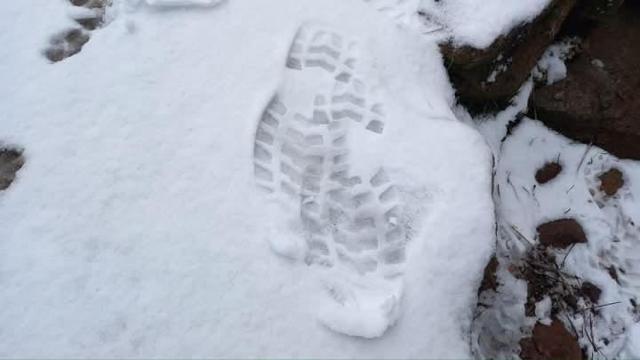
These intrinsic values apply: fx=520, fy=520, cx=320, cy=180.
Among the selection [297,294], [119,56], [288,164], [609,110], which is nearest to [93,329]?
[297,294]

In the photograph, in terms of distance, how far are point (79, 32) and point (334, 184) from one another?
1.13 m

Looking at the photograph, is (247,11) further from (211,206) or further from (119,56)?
(211,206)

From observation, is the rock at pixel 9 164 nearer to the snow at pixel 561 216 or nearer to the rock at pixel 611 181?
the snow at pixel 561 216

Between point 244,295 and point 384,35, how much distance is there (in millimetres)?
1141

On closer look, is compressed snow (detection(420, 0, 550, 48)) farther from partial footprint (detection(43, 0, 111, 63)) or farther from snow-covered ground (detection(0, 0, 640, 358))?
partial footprint (detection(43, 0, 111, 63))

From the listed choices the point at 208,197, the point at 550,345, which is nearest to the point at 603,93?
the point at 550,345

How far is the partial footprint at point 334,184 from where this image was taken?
163cm

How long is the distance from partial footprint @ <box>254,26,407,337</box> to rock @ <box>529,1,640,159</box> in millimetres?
1040

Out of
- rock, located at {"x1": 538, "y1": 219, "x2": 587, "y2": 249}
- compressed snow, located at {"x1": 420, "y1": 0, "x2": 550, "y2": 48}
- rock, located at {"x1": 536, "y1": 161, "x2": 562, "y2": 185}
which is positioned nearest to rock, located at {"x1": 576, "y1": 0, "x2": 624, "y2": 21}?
compressed snow, located at {"x1": 420, "y1": 0, "x2": 550, "y2": 48}

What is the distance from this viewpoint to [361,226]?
5.86 ft

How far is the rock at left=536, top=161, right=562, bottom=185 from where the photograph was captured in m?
2.43

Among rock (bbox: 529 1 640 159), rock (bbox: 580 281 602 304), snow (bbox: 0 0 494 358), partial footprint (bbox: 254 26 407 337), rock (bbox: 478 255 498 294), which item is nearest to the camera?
snow (bbox: 0 0 494 358)

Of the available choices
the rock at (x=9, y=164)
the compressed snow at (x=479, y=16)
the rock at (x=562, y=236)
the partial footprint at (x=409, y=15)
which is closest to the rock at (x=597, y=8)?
the compressed snow at (x=479, y=16)

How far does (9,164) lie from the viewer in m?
1.71
